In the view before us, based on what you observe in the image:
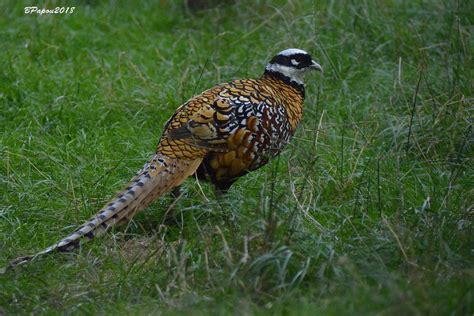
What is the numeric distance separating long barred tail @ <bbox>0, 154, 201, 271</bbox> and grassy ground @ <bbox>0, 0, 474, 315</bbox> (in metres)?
0.07

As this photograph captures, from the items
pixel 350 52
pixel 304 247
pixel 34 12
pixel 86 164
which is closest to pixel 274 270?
pixel 304 247

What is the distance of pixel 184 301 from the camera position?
4.05 metres

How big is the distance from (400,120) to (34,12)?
3.70 metres

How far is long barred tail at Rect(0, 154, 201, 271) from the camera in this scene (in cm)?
481

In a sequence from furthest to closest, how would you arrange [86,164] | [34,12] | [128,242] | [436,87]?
1. [34,12]
2. [436,87]
3. [86,164]
4. [128,242]

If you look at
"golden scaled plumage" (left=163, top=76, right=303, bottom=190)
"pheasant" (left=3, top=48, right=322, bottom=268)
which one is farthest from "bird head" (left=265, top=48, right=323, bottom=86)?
"golden scaled plumage" (left=163, top=76, right=303, bottom=190)

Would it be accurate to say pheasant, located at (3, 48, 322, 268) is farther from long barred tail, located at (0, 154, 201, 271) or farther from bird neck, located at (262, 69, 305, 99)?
bird neck, located at (262, 69, 305, 99)

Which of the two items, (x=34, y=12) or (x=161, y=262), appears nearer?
(x=161, y=262)

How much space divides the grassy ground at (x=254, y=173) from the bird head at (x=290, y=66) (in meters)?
0.27

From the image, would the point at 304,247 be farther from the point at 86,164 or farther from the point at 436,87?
the point at 436,87

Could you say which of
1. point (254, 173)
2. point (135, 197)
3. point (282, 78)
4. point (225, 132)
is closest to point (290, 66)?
point (282, 78)

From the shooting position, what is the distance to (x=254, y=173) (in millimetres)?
5910

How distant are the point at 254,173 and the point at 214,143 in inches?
27.7

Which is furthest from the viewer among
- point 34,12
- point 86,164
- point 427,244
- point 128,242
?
point 34,12
